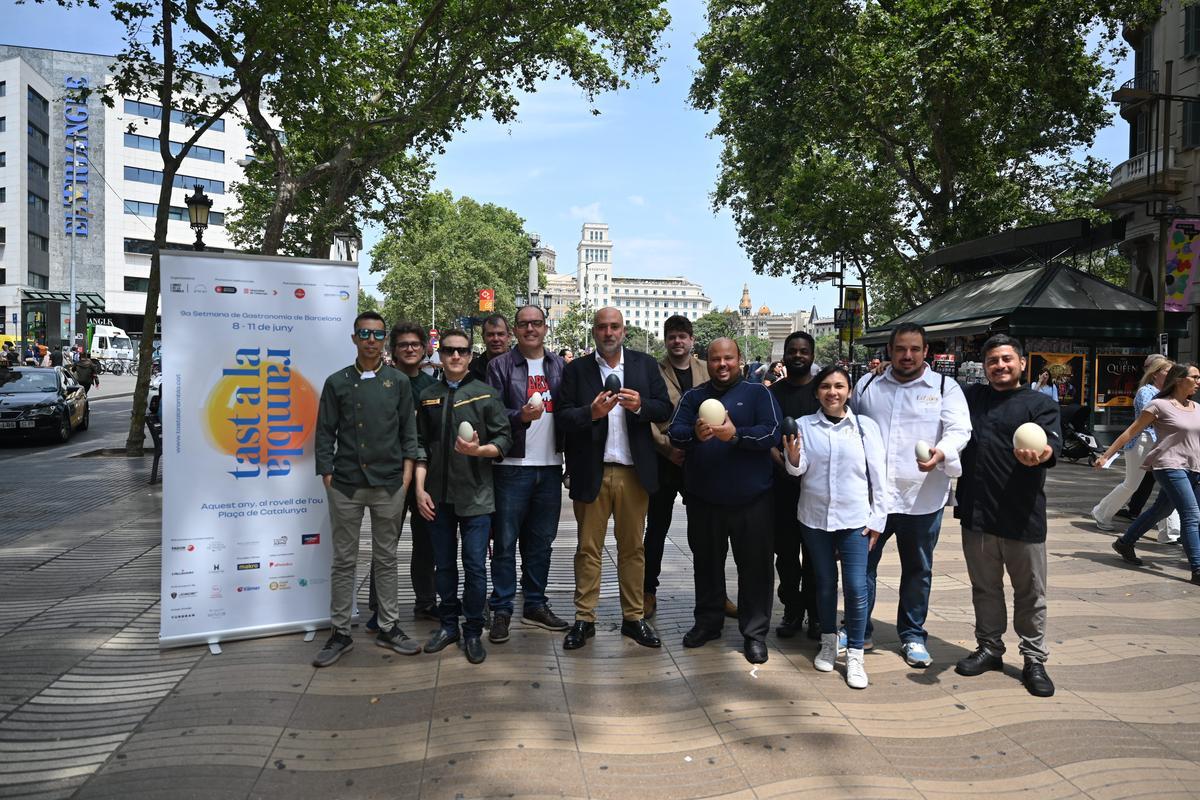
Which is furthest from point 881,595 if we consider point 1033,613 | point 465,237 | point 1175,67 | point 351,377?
point 465,237

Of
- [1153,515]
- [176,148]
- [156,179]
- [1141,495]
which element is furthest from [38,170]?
[1153,515]

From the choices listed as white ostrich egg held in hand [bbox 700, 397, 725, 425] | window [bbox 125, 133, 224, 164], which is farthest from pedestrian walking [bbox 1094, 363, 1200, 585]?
window [bbox 125, 133, 224, 164]

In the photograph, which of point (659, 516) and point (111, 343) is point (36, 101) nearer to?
point (111, 343)

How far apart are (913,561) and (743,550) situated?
3.26 ft

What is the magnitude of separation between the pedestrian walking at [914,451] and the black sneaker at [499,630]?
2201mm

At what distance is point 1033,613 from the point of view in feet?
15.1

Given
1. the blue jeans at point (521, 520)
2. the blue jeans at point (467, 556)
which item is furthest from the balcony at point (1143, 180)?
the blue jeans at point (467, 556)

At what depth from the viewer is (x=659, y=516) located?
5848 mm

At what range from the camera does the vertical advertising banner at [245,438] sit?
16.5ft

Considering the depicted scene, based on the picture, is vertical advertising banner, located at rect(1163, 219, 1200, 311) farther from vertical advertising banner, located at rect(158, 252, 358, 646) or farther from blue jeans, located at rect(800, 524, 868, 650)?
vertical advertising banner, located at rect(158, 252, 358, 646)

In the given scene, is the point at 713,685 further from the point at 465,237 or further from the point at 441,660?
the point at 465,237

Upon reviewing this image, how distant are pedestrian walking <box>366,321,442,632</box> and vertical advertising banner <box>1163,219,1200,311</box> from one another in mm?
18294

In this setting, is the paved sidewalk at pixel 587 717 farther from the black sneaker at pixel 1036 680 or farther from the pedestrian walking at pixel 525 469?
the pedestrian walking at pixel 525 469

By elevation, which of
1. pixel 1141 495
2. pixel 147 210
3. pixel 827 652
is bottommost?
pixel 827 652
